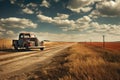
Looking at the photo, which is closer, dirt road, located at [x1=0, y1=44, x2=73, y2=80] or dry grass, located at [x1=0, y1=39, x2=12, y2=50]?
dirt road, located at [x1=0, y1=44, x2=73, y2=80]

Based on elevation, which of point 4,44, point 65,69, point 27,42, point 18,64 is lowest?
point 18,64

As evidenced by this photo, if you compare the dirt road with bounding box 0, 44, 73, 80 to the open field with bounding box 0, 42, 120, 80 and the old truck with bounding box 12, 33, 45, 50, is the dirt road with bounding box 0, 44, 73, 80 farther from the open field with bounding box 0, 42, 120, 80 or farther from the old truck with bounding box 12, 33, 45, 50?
the old truck with bounding box 12, 33, 45, 50

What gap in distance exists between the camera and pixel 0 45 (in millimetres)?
29922

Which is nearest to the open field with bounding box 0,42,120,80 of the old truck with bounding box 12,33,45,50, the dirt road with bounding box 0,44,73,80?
the dirt road with bounding box 0,44,73,80

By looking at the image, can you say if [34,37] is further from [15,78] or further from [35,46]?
[15,78]

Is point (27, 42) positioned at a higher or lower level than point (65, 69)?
higher

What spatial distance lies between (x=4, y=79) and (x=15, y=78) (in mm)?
422

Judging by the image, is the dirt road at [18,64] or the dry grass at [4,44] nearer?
the dirt road at [18,64]

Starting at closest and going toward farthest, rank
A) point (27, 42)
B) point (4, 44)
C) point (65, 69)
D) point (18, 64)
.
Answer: point (65, 69), point (18, 64), point (27, 42), point (4, 44)

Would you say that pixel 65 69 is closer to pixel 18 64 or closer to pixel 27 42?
pixel 18 64

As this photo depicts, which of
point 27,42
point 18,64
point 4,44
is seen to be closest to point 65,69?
point 18,64

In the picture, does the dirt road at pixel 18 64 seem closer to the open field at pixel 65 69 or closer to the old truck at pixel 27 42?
the open field at pixel 65 69

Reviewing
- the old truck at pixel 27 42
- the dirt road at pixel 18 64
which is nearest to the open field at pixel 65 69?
the dirt road at pixel 18 64

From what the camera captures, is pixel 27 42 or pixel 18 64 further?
pixel 27 42
